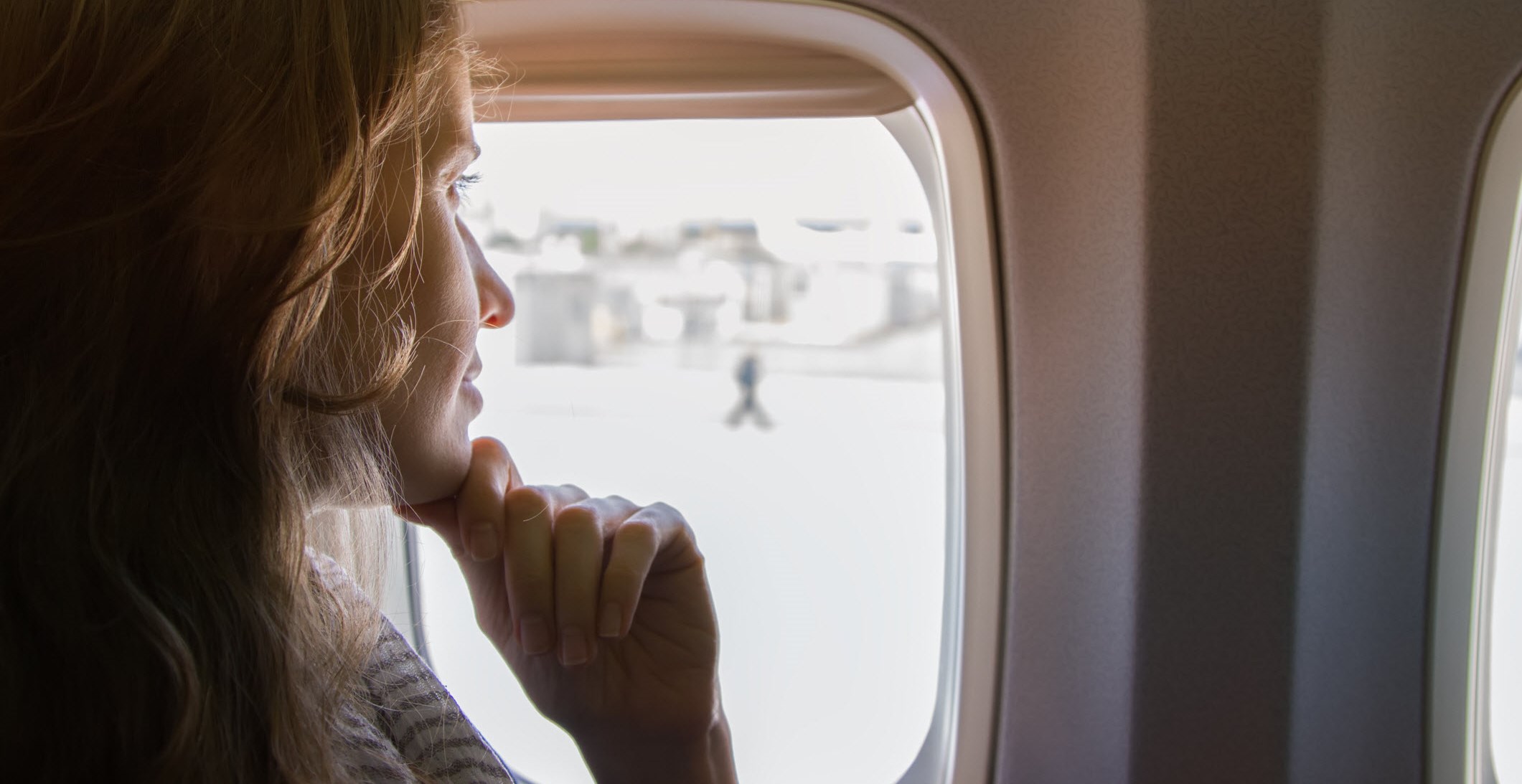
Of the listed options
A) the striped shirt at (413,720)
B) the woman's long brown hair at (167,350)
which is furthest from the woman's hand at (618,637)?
the woman's long brown hair at (167,350)

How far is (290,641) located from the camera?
24.7 inches

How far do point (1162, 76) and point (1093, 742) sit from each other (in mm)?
826

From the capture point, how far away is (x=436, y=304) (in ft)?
2.52

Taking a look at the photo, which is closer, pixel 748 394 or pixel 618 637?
pixel 618 637

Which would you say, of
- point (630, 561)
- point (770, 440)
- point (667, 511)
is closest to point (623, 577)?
point (630, 561)

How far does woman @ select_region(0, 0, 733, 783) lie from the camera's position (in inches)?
21.7

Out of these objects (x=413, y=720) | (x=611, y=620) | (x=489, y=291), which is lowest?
(x=413, y=720)

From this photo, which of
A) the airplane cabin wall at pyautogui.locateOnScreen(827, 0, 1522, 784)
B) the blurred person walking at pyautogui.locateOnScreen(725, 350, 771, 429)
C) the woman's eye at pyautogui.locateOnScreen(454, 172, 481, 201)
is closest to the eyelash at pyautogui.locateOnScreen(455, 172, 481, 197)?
the woman's eye at pyautogui.locateOnScreen(454, 172, 481, 201)

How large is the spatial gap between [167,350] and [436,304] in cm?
21

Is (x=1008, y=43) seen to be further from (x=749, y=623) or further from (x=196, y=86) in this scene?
(x=749, y=623)

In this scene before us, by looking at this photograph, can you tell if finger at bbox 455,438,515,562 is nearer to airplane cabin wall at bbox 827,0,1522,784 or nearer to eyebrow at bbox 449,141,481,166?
eyebrow at bbox 449,141,481,166

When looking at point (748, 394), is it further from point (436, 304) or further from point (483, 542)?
point (436, 304)

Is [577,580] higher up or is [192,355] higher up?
[192,355]

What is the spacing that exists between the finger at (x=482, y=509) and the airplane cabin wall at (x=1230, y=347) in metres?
0.65
